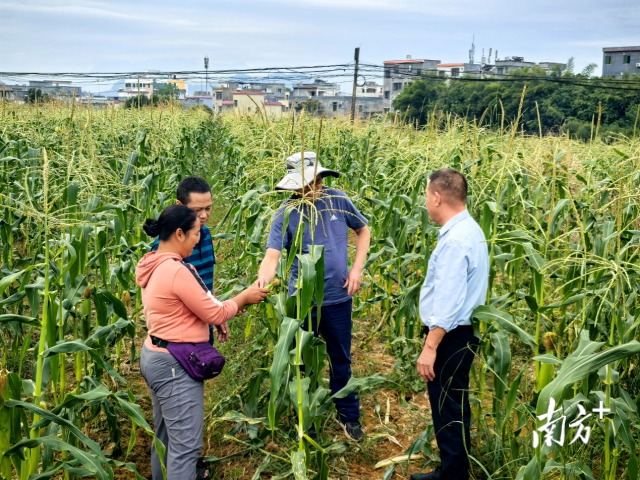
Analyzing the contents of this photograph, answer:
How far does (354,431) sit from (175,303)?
64.1 inches

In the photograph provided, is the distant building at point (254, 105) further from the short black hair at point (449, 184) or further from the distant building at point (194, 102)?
the distant building at point (194, 102)

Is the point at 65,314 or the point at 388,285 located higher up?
the point at 65,314

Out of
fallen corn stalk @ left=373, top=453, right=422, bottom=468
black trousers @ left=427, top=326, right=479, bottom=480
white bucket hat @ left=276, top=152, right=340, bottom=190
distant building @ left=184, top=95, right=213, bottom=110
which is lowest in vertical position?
fallen corn stalk @ left=373, top=453, right=422, bottom=468

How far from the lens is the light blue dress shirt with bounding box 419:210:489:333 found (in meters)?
2.99

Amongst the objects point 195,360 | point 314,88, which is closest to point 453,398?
point 195,360

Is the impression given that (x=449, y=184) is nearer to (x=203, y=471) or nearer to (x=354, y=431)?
(x=354, y=431)

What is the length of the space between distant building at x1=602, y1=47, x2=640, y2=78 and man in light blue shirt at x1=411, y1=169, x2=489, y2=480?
53920mm

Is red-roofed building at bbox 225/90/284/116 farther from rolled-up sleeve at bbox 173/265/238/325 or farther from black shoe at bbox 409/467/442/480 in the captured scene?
black shoe at bbox 409/467/442/480

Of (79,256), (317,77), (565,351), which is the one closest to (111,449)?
(79,256)

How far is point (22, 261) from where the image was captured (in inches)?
175

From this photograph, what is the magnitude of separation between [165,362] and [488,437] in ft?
6.64

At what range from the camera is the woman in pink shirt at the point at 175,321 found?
2.90 metres

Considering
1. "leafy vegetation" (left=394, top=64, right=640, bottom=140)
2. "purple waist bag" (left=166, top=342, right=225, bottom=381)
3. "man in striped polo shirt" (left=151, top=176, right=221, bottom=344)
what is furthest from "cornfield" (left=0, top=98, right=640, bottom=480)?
"leafy vegetation" (left=394, top=64, right=640, bottom=140)

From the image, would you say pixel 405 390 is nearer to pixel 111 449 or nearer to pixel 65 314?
pixel 111 449
